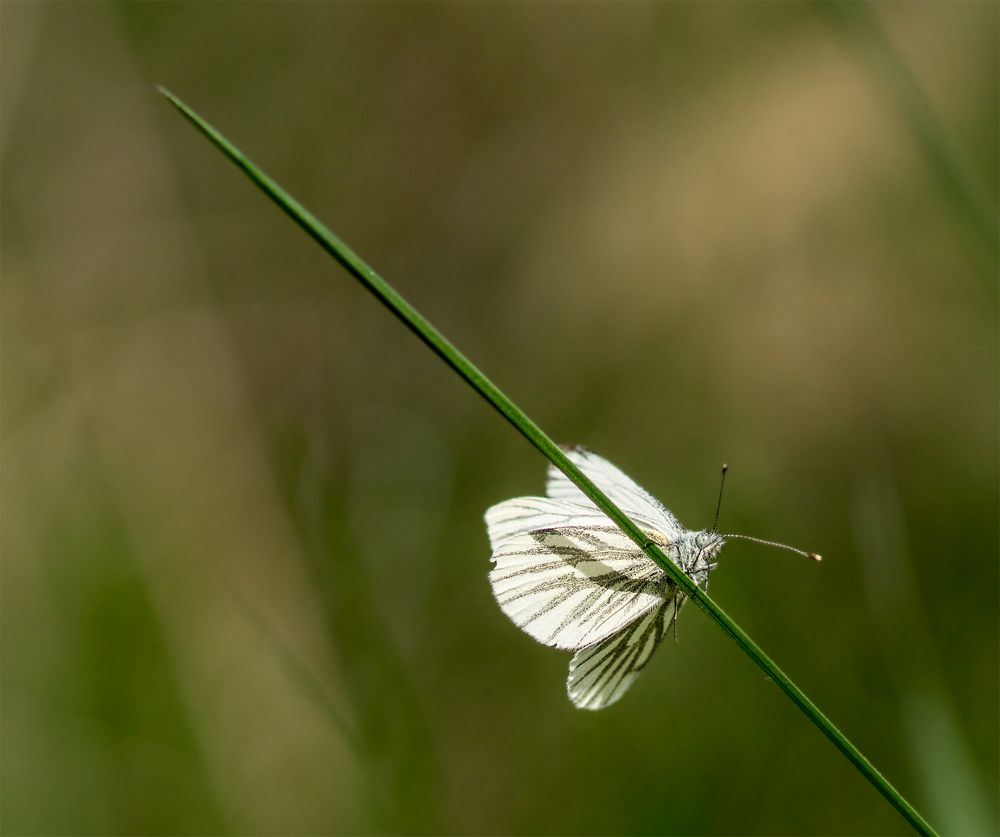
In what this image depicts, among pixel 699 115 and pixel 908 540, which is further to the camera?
pixel 699 115

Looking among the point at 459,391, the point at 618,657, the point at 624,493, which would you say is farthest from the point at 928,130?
the point at 459,391

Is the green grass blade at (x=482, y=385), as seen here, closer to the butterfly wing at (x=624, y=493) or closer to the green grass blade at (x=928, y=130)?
the butterfly wing at (x=624, y=493)

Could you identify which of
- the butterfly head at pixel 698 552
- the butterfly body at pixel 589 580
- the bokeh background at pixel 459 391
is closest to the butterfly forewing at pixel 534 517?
the butterfly body at pixel 589 580

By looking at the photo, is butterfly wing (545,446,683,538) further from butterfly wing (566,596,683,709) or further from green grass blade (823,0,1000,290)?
green grass blade (823,0,1000,290)

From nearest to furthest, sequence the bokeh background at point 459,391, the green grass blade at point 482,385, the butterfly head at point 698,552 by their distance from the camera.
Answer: the green grass blade at point 482,385
the butterfly head at point 698,552
the bokeh background at point 459,391

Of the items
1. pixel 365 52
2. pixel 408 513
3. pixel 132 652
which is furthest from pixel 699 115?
pixel 132 652

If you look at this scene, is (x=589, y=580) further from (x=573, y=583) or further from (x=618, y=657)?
(x=618, y=657)

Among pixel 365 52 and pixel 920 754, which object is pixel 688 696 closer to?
pixel 920 754

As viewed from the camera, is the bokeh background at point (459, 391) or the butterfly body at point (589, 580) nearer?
the butterfly body at point (589, 580)
